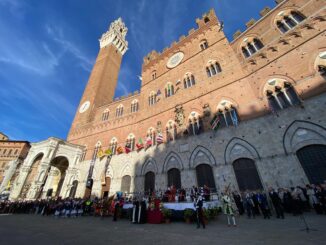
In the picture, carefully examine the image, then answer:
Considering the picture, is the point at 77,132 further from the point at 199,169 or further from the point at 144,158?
the point at 199,169

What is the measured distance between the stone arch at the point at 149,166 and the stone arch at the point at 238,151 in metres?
7.47

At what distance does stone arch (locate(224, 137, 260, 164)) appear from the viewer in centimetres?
1223

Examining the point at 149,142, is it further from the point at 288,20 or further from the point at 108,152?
the point at 288,20

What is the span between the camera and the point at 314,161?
999 centimetres

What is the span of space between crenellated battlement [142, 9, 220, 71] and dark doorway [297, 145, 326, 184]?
60.2 ft

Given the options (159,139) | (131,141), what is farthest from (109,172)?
(159,139)

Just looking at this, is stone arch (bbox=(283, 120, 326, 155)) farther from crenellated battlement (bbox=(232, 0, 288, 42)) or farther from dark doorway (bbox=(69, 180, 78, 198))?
dark doorway (bbox=(69, 180, 78, 198))

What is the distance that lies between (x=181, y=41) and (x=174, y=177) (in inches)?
763

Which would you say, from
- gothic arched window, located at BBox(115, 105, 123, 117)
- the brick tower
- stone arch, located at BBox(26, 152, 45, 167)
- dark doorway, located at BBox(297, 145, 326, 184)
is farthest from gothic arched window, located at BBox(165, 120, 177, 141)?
stone arch, located at BBox(26, 152, 45, 167)

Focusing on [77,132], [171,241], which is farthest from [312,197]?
[77,132]

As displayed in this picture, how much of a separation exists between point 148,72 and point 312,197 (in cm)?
2348

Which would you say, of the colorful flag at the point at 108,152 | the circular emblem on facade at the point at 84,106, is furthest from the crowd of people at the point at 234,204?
the circular emblem on facade at the point at 84,106

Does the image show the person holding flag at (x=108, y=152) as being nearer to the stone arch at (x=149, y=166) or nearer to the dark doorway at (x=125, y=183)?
the dark doorway at (x=125, y=183)

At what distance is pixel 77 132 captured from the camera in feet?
89.7
